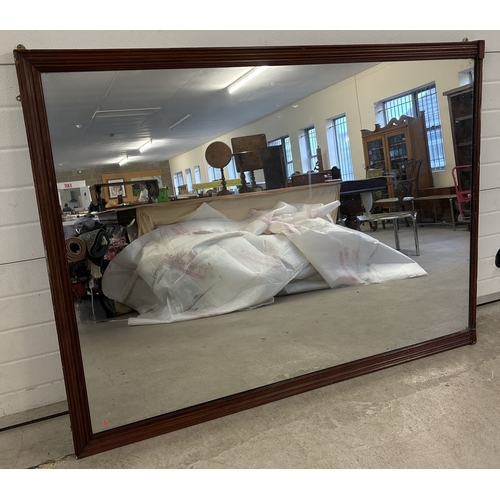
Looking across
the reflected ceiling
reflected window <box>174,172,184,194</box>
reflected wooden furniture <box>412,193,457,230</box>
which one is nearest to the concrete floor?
reflected wooden furniture <box>412,193,457,230</box>

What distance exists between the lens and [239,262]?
216 cm

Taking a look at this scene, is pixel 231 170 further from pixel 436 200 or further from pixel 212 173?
pixel 436 200

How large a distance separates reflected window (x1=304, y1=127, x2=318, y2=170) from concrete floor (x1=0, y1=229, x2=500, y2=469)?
1.01 metres

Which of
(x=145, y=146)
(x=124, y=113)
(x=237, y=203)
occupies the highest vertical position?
(x=124, y=113)

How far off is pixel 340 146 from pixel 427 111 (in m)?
0.51

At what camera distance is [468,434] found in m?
1.71

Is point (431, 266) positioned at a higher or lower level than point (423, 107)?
lower

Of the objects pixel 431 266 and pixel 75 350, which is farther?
pixel 431 266

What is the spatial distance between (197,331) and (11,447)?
0.87 meters

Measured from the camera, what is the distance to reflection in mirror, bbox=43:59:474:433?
1.90m

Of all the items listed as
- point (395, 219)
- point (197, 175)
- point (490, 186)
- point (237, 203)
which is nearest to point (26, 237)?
point (197, 175)
